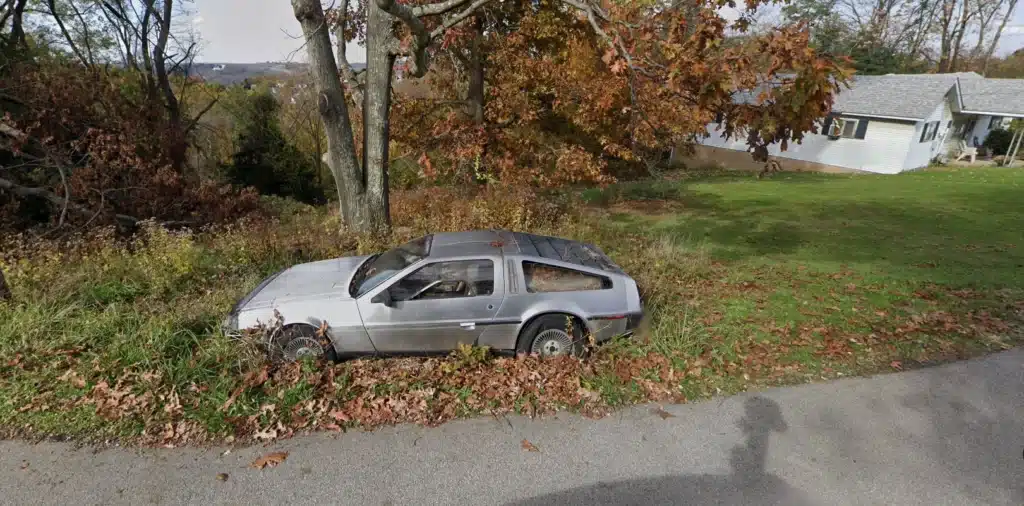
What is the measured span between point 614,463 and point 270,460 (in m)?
2.67

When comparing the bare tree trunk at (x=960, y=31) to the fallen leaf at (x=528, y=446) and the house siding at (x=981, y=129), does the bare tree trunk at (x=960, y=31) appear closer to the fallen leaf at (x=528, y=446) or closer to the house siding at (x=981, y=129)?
the house siding at (x=981, y=129)

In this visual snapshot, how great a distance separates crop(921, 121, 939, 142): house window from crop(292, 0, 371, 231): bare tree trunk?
93.3 feet

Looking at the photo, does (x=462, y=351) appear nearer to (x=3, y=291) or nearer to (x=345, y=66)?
(x=3, y=291)

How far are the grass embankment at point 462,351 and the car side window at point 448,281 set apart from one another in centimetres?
70

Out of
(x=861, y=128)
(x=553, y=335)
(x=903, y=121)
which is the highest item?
(x=903, y=121)

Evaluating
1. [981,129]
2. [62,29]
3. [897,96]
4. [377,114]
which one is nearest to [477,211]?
[377,114]

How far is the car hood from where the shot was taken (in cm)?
484

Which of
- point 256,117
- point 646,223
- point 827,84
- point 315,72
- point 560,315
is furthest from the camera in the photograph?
point 256,117

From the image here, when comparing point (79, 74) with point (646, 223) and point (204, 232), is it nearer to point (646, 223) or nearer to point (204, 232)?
point (204, 232)

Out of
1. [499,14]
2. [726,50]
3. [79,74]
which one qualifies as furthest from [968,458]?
[79,74]

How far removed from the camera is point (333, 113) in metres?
8.19

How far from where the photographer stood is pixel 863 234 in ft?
38.8

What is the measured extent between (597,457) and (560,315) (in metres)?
1.61

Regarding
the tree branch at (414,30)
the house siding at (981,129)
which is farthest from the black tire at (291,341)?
the house siding at (981,129)
